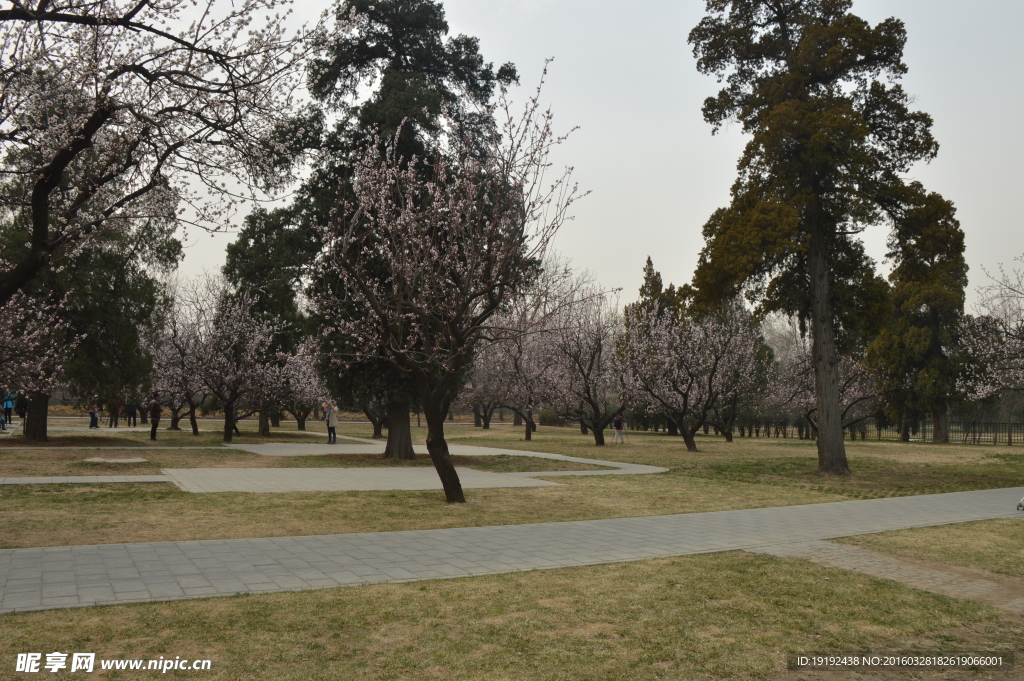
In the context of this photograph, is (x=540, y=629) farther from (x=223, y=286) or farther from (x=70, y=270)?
(x=223, y=286)

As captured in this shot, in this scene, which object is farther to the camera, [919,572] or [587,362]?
[587,362]

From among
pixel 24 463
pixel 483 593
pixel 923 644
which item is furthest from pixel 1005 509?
pixel 24 463

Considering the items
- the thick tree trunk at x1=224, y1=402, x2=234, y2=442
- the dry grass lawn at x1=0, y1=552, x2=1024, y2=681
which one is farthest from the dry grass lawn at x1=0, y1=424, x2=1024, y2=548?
→ the thick tree trunk at x1=224, y1=402, x2=234, y2=442

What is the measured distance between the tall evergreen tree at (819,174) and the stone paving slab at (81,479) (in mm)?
13544

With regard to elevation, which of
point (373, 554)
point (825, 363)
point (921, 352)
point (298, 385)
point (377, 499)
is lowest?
point (377, 499)

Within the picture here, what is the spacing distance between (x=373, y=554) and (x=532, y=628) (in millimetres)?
3013

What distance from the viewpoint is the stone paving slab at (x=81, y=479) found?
45.4ft

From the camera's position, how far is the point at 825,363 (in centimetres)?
1817

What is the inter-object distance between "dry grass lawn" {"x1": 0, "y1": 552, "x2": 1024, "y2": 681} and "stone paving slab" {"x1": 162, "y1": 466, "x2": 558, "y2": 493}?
812 centimetres

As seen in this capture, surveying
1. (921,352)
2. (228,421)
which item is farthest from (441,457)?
(921,352)

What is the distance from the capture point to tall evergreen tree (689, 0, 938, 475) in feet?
57.9

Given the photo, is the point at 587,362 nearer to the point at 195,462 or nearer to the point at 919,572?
the point at 195,462

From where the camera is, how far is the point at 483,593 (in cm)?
617

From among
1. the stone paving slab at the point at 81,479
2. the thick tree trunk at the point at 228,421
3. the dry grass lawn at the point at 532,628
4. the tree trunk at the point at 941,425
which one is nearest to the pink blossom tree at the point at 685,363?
the tree trunk at the point at 941,425
